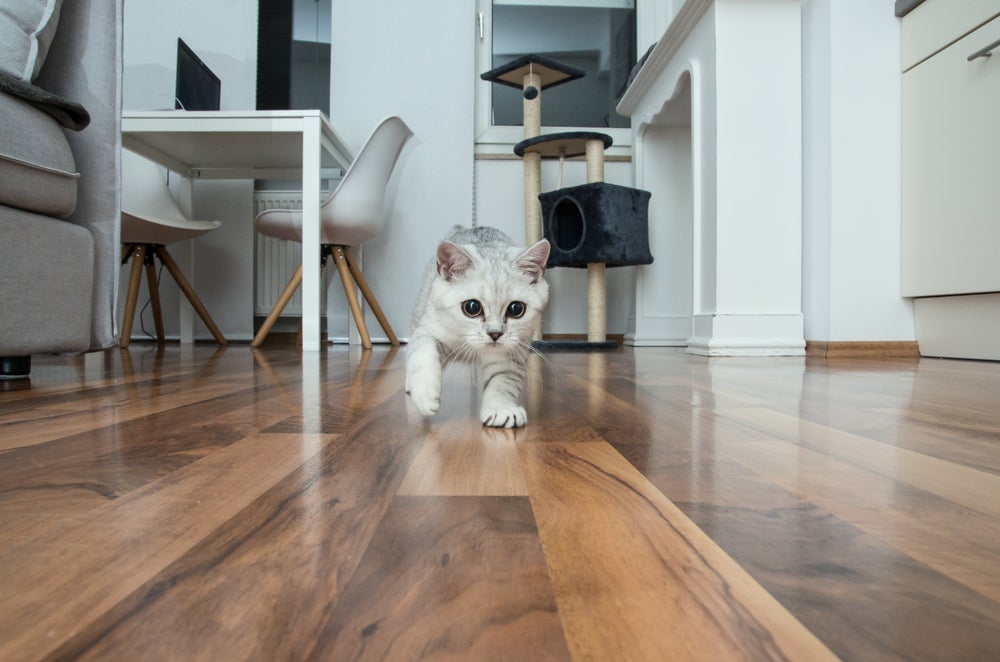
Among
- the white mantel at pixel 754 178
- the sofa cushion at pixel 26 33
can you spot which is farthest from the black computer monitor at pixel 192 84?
the white mantel at pixel 754 178

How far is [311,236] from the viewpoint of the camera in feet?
9.57

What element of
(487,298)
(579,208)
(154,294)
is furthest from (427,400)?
(154,294)

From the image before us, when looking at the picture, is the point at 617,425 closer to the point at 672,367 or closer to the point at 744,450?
the point at 744,450

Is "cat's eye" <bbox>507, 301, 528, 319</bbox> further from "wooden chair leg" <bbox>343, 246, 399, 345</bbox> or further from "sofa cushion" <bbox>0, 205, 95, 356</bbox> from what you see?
"wooden chair leg" <bbox>343, 246, 399, 345</bbox>

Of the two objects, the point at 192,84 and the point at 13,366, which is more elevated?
the point at 192,84

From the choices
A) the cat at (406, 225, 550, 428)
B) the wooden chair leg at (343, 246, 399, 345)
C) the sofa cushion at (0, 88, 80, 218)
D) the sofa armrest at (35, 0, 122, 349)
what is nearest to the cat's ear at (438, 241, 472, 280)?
the cat at (406, 225, 550, 428)

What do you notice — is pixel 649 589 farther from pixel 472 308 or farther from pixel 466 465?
pixel 472 308

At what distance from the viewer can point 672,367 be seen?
2039 mm

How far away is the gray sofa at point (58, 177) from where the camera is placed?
1296 millimetres

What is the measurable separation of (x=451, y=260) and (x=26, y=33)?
112cm

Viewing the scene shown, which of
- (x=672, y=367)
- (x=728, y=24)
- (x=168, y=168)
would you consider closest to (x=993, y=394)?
(x=672, y=367)

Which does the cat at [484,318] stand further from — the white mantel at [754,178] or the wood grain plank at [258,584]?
the white mantel at [754,178]

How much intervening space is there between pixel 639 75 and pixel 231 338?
2.92 metres

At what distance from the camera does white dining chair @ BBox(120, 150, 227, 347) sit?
3.22m
